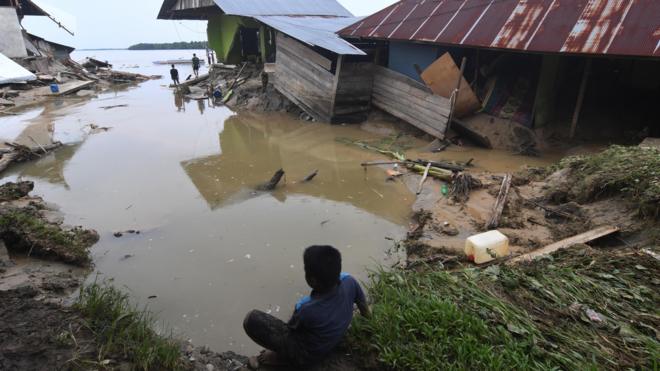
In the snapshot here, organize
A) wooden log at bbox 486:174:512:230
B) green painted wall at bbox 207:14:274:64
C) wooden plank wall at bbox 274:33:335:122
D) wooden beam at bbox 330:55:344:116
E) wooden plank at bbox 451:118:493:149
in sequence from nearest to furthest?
wooden log at bbox 486:174:512:230 → wooden plank at bbox 451:118:493:149 → wooden beam at bbox 330:55:344:116 → wooden plank wall at bbox 274:33:335:122 → green painted wall at bbox 207:14:274:64

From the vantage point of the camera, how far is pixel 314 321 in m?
2.70

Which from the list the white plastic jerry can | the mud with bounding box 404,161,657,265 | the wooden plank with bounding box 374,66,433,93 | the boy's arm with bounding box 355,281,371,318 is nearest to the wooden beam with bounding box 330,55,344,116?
the wooden plank with bounding box 374,66,433,93

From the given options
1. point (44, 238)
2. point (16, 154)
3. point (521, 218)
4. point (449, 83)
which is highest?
point (449, 83)

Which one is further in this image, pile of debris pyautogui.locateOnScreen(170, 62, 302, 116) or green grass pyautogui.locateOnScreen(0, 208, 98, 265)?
pile of debris pyautogui.locateOnScreen(170, 62, 302, 116)

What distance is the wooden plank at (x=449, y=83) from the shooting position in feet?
33.5

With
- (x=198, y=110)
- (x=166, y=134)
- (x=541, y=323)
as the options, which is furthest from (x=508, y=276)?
(x=198, y=110)

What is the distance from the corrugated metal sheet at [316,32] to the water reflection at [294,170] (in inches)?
103

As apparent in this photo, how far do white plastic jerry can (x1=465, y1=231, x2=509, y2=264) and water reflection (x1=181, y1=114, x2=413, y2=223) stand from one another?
2.03 meters

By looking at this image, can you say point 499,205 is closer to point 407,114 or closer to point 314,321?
point 314,321

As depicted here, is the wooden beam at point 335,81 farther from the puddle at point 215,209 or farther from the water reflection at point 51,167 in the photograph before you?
the water reflection at point 51,167

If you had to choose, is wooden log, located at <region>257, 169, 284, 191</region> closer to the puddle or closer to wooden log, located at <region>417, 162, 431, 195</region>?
the puddle

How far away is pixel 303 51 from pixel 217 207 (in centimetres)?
875

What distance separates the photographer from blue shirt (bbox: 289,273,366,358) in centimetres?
269

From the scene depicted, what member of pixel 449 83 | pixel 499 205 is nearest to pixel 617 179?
pixel 499 205
